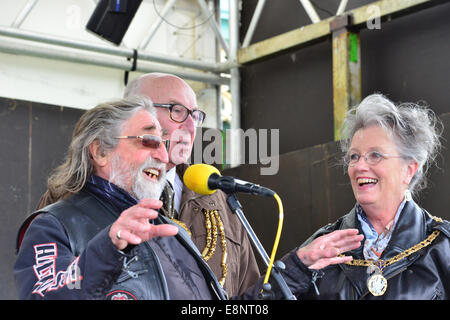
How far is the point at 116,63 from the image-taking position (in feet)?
20.7

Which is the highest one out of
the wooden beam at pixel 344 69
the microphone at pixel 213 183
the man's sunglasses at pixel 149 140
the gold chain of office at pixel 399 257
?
the wooden beam at pixel 344 69

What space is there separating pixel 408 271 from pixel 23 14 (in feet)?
13.0

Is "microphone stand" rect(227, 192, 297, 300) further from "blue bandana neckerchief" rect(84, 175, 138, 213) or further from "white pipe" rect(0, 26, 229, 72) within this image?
"white pipe" rect(0, 26, 229, 72)

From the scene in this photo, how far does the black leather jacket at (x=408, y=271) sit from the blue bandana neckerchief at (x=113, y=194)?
92 cm

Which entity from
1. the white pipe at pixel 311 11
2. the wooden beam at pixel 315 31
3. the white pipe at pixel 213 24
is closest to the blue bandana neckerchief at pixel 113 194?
the wooden beam at pixel 315 31

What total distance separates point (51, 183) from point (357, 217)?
135 cm

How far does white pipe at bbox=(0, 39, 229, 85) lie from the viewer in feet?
19.3

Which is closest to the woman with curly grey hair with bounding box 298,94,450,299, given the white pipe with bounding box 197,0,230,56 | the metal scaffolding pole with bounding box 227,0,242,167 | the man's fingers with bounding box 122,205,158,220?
the man's fingers with bounding box 122,205,158,220

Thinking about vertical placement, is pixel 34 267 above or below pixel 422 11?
below

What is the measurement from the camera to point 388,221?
10.4ft

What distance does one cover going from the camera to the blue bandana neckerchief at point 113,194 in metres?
2.53

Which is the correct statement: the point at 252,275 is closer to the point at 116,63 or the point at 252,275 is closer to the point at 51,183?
the point at 51,183

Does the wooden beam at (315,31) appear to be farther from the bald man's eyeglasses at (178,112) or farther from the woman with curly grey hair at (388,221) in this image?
the bald man's eyeglasses at (178,112)
